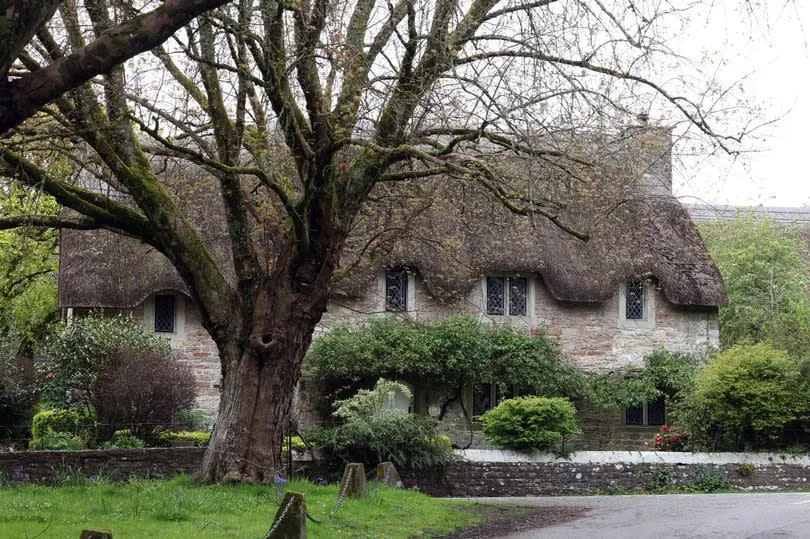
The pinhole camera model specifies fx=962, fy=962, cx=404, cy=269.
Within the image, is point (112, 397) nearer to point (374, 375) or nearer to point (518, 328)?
point (374, 375)

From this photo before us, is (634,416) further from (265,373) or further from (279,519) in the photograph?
(279,519)

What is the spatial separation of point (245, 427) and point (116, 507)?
8.49ft

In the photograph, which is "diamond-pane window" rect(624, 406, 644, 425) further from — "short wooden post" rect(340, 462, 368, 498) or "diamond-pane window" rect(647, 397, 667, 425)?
"short wooden post" rect(340, 462, 368, 498)

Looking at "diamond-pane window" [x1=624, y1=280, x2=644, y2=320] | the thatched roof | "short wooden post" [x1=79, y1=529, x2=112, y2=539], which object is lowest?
"short wooden post" [x1=79, y1=529, x2=112, y2=539]

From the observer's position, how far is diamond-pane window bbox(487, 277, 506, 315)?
25062 millimetres

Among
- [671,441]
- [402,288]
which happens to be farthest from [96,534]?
[402,288]

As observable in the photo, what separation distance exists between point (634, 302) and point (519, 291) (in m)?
3.26

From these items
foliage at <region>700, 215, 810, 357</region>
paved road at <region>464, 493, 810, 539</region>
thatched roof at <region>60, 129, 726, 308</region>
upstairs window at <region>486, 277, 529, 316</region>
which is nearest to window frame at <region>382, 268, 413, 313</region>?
thatched roof at <region>60, 129, 726, 308</region>

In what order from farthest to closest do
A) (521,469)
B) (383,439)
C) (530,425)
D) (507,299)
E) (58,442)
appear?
(507,299), (530,425), (521,469), (58,442), (383,439)

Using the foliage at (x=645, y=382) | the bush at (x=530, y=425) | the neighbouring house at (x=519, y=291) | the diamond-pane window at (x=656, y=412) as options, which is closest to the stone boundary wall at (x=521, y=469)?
the bush at (x=530, y=425)

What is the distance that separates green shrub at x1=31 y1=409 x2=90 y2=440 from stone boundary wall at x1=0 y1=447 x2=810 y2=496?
A: 13.0 ft

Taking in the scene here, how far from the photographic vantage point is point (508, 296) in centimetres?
2512

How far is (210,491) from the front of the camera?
11523mm

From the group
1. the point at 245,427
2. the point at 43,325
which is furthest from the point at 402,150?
the point at 43,325
